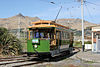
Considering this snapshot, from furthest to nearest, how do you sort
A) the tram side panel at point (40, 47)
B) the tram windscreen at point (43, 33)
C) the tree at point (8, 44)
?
the tree at point (8, 44)
the tram windscreen at point (43, 33)
the tram side panel at point (40, 47)

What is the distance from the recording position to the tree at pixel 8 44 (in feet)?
64.0

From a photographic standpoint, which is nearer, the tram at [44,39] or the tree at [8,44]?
the tram at [44,39]

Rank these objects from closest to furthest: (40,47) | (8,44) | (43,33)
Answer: (40,47), (43,33), (8,44)

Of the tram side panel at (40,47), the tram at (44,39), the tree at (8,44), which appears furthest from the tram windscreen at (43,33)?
the tree at (8,44)

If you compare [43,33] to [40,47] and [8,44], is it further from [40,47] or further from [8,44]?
[8,44]

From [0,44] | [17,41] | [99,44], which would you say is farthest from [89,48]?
[0,44]

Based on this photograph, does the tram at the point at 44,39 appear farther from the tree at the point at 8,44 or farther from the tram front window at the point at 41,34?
the tree at the point at 8,44

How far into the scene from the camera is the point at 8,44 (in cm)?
1991

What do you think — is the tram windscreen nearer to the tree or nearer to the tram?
the tram

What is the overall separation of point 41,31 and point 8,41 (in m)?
5.95

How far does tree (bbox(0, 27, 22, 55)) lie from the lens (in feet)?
64.0

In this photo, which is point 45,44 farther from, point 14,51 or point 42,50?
point 14,51

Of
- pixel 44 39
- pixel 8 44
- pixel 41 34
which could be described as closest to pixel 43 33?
pixel 41 34

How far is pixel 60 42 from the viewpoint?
1672cm
